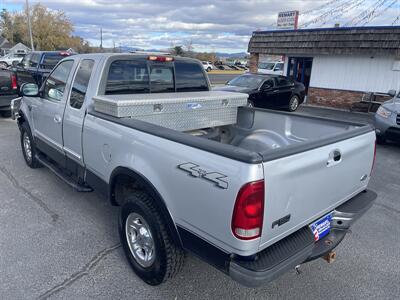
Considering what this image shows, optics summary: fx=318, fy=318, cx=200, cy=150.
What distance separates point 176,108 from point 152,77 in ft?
2.03

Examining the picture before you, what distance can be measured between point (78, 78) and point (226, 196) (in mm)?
2667

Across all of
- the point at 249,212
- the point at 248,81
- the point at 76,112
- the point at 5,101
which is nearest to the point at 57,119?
the point at 76,112

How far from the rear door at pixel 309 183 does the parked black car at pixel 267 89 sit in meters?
8.60

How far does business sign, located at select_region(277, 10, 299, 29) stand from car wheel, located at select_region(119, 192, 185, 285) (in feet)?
73.3

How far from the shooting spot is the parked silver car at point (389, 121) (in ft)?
24.1

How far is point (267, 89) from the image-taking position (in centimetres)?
1189

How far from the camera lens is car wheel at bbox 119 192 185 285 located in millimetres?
2551

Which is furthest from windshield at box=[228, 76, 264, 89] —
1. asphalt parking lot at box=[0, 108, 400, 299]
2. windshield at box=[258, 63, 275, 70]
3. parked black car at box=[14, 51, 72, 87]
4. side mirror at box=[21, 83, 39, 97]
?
windshield at box=[258, 63, 275, 70]

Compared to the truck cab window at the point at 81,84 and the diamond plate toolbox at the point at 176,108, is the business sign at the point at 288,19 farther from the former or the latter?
the truck cab window at the point at 81,84

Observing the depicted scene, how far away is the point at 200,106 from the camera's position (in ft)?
12.1

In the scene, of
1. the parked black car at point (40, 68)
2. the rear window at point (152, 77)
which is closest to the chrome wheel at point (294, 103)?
the parked black car at point (40, 68)

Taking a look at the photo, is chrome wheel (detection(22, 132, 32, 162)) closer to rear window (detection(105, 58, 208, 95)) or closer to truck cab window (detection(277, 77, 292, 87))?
rear window (detection(105, 58, 208, 95))

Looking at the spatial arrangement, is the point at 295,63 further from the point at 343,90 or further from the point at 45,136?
the point at 45,136

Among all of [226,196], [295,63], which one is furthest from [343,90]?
[226,196]
